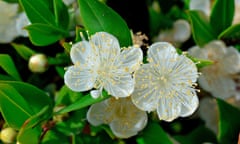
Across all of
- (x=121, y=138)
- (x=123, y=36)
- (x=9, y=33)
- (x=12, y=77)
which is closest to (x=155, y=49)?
(x=123, y=36)

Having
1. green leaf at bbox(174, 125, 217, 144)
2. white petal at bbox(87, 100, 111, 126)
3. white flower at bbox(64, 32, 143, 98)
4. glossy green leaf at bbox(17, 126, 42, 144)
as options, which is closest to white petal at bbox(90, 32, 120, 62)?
white flower at bbox(64, 32, 143, 98)

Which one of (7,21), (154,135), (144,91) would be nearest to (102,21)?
(144,91)

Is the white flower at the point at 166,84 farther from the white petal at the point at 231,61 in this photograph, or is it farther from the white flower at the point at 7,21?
the white flower at the point at 7,21

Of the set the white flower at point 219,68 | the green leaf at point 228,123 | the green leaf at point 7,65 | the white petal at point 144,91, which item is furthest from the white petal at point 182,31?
the green leaf at point 7,65

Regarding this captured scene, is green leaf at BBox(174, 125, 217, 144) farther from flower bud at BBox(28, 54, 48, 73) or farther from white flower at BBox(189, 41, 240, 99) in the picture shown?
flower bud at BBox(28, 54, 48, 73)

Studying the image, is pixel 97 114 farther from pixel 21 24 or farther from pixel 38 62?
pixel 21 24

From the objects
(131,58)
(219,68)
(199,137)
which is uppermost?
(131,58)
